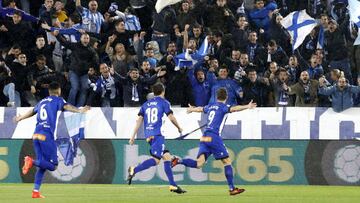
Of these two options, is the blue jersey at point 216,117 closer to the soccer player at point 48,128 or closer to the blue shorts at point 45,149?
the soccer player at point 48,128

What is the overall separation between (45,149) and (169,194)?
2.43m

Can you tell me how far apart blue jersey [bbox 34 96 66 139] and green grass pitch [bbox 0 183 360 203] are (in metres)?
1.16

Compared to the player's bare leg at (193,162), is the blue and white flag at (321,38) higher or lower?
higher

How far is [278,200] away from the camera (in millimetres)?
18547

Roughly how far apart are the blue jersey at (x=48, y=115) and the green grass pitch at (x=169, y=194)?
1163 mm

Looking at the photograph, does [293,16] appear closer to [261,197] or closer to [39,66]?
[39,66]

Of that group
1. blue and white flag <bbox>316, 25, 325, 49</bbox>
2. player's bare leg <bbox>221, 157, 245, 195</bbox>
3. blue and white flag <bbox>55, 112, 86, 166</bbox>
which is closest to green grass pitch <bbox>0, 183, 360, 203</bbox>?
player's bare leg <bbox>221, 157, 245, 195</bbox>

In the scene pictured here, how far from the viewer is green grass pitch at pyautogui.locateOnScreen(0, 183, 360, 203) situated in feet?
60.5

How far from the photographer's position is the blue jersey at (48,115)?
19.8 meters

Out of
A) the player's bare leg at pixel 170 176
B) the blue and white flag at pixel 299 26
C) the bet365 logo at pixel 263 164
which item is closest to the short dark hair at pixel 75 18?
the bet365 logo at pixel 263 164

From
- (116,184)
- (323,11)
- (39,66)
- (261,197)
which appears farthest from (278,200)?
(323,11)

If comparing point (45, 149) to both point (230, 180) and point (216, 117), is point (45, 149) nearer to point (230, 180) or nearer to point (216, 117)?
point (216, 117)

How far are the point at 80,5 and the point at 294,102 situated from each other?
5659 millimetres

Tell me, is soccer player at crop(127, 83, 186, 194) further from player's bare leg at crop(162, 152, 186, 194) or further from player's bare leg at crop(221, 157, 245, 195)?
player's bare leg at crop(221, 157, 245, 195)
